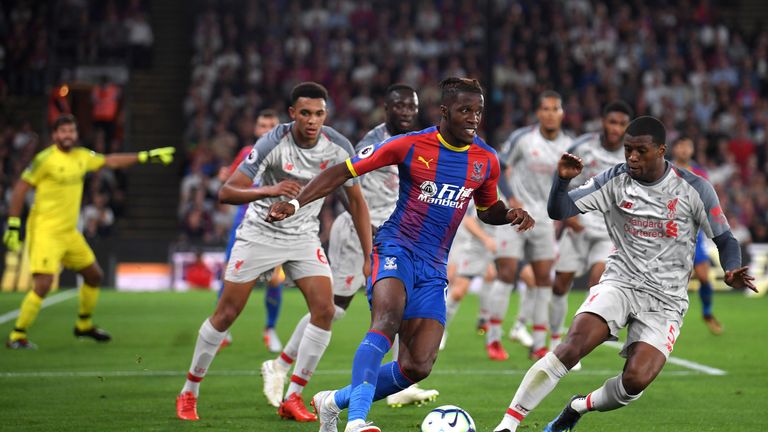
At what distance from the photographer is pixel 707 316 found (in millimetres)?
15039

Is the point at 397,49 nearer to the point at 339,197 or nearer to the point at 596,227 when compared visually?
the point at 596,227

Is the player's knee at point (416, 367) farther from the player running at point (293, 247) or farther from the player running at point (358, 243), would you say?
the player running at point (358, 243)

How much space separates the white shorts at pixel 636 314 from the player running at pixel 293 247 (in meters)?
1.84

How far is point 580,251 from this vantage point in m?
11.7

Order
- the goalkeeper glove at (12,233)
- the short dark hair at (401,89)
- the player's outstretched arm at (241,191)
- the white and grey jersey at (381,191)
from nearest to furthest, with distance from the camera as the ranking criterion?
the player's outstretched arm at (241,191) < the short dark hair at (401,89) < the white and grey jersey at (381,191) < the goalkeeper glove at (12,233)

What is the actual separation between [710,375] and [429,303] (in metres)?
Answer: 4.98

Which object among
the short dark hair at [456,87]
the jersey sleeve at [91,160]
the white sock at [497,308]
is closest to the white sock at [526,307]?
the white sock at [497,308]

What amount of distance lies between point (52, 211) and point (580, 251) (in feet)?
19.4

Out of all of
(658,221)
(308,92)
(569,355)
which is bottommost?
(569,355)

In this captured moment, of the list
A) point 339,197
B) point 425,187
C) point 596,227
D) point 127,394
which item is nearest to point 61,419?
point 127,394

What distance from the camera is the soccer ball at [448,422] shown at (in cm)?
668

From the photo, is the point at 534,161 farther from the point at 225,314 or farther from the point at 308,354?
the point at 225,314

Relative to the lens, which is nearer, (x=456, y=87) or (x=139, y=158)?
(x=456, y=87)

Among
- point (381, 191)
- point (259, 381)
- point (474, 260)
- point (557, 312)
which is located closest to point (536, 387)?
point (381, 191)
